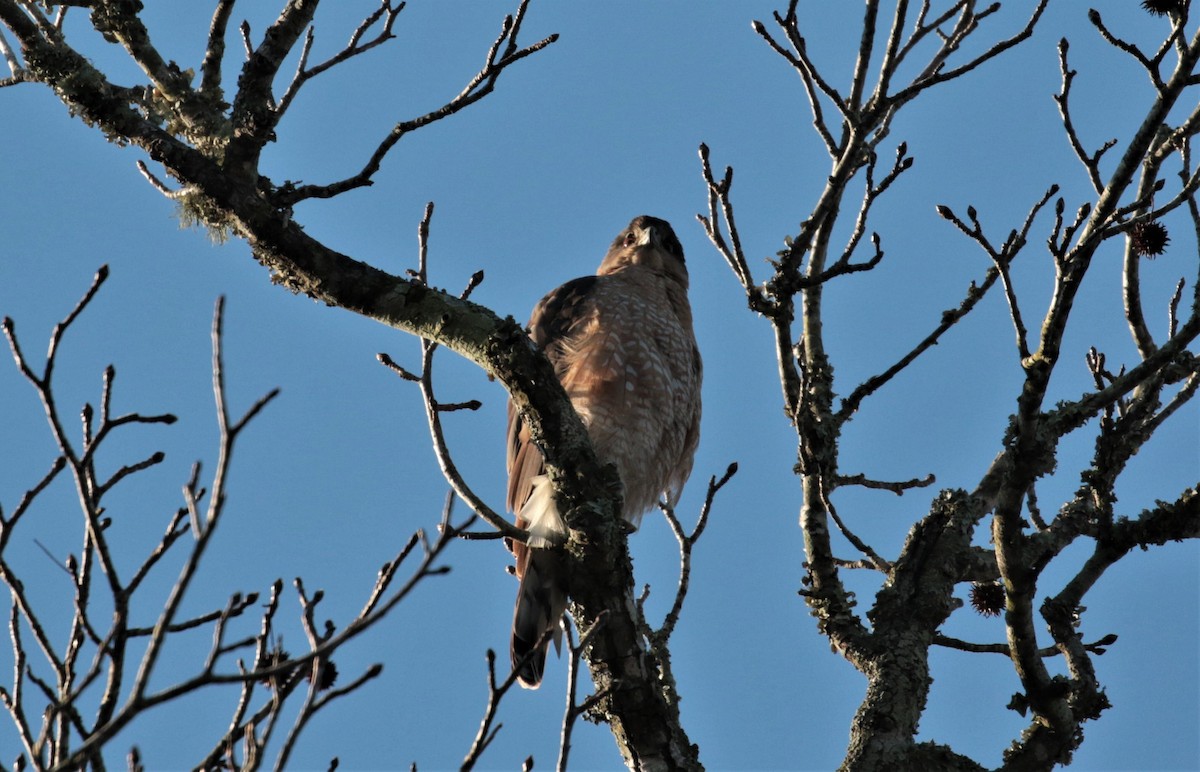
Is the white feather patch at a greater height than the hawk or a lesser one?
lesser

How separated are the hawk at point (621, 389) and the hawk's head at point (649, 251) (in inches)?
29.0

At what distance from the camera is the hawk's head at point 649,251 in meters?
7.57

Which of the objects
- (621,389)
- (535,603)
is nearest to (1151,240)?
(621,389)

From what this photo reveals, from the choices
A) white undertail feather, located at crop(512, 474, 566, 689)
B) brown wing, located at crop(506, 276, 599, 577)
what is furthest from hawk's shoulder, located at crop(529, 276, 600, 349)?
white undertail feather, located at crop(512, 474, 566, 689)

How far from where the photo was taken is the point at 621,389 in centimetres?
583

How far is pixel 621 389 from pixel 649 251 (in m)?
2.03

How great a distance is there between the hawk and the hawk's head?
2.42ft

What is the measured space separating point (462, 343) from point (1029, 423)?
1794mm

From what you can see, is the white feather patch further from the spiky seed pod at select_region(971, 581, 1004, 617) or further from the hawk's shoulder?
the spiky seed pod at select_region(971, 581, 1004, 617)

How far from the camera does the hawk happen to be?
18.0 ft

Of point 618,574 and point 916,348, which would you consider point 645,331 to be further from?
point 618,574

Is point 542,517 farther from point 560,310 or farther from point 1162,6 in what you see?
point 1162,6

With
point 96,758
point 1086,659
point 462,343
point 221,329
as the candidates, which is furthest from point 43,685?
point 1086,659

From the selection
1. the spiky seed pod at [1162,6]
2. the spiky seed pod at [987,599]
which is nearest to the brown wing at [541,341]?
the spiky seed pod at [987,599]
